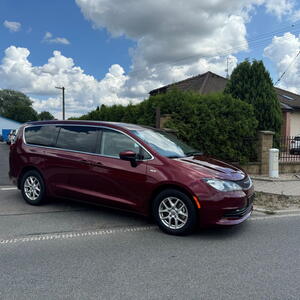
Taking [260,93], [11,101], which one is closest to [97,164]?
[260,93]

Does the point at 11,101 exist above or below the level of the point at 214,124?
above

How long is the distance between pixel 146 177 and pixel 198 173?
84cm

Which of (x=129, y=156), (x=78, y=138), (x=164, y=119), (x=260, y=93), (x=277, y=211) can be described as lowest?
(x=277, y=211)

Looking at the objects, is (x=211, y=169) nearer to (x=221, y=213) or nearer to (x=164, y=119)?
(x=221, y=213)

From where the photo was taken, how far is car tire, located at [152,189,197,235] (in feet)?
14.0

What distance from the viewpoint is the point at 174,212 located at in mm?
4387

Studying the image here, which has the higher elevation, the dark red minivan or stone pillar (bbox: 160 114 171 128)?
stone pillar (bbox: 160 114 171 128)

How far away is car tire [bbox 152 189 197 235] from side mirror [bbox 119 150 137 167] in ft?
2.21

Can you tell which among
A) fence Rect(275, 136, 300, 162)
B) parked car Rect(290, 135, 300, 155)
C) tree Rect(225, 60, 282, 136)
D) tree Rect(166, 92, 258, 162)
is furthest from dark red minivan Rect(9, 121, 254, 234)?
tree Rect(225, 60, 282, 136)

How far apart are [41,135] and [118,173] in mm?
2249

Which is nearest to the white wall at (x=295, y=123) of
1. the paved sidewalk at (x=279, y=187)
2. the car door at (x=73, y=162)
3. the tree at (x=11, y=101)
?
the paved sidewalk at (x=279, y=187)

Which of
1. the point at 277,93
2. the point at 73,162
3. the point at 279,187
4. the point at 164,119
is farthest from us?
the point at 277,93

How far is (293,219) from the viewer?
5.41 meters

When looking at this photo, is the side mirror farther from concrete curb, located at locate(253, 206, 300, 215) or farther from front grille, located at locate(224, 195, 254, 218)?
concrete curb, located at locate(253, 206, 300, 215)
